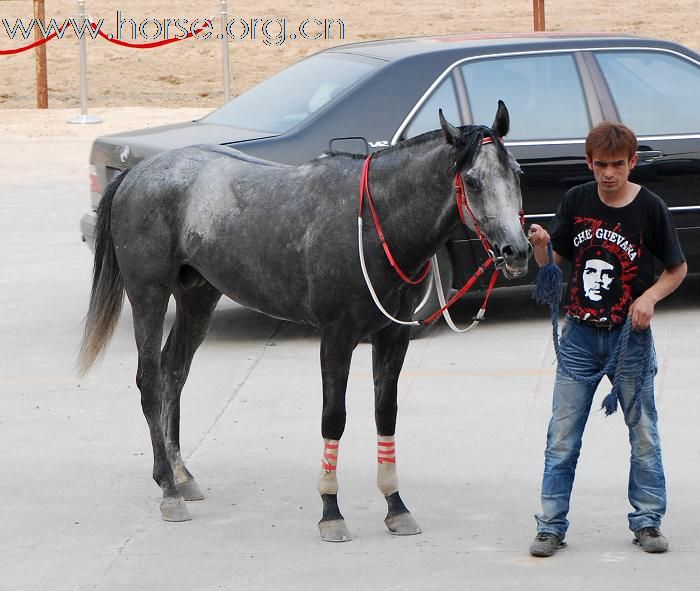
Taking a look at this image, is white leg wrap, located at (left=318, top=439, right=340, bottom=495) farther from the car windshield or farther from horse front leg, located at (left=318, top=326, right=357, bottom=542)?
the car windshield

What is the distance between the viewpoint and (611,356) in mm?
5586

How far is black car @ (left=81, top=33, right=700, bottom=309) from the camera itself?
9227mm

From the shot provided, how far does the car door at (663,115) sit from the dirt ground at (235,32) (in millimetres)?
15776

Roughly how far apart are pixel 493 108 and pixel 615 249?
3.98 m

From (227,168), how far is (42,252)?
248 inches

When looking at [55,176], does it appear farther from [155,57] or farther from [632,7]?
[632,7]

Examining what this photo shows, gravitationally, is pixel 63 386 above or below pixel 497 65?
below

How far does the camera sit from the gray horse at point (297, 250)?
565 centimetres

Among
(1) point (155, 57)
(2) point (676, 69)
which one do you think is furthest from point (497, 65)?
(1) point (155, 57)

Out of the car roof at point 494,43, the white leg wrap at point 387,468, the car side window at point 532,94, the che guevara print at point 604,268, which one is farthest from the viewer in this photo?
the car roof at point 494,43

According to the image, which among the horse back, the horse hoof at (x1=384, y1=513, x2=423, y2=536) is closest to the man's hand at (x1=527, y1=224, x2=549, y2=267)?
the horse back

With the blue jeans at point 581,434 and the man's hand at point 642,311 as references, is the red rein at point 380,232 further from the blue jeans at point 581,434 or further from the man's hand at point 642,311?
the man's hand at point 642,311

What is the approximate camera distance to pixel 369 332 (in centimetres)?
598

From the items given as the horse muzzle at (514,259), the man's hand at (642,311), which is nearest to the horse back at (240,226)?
the horse muzzle at (514,259)
